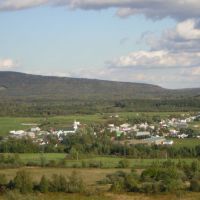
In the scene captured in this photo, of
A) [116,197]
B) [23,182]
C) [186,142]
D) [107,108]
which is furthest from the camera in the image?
[107,108]

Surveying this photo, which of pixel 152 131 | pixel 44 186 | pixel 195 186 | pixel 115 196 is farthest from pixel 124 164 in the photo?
pixel 152 131

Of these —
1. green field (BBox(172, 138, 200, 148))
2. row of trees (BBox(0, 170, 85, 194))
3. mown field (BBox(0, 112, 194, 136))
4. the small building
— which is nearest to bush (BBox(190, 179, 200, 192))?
row of trees (BBox(0, 170, 85, 194))

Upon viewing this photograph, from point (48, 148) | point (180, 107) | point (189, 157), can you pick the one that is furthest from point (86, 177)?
point (180, 107)

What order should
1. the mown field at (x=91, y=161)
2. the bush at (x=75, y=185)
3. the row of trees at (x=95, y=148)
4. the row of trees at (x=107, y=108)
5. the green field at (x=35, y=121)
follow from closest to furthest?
the bush at (x=75, y=185) → the mown field at (x=91, y=161) → the row of trees at (x=95, y=148) → the green field at (x=35, y=121) → the row of trees at (x=107, y=108)

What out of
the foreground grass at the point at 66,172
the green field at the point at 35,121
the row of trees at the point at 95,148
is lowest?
the foreground grass at the point at 66,172

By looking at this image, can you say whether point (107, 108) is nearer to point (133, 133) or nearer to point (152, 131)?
point (152, 131)

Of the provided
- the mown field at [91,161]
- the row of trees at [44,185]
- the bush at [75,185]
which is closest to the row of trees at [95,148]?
the mown field at [91,161]

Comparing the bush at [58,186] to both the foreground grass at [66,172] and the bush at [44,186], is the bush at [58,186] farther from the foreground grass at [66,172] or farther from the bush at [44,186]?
the foreground grass at [66,172]

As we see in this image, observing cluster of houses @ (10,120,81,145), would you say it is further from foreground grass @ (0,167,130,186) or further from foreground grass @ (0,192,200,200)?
foreground grass @ (0,192,200,200)

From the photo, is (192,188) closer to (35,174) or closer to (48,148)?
(35,174)
